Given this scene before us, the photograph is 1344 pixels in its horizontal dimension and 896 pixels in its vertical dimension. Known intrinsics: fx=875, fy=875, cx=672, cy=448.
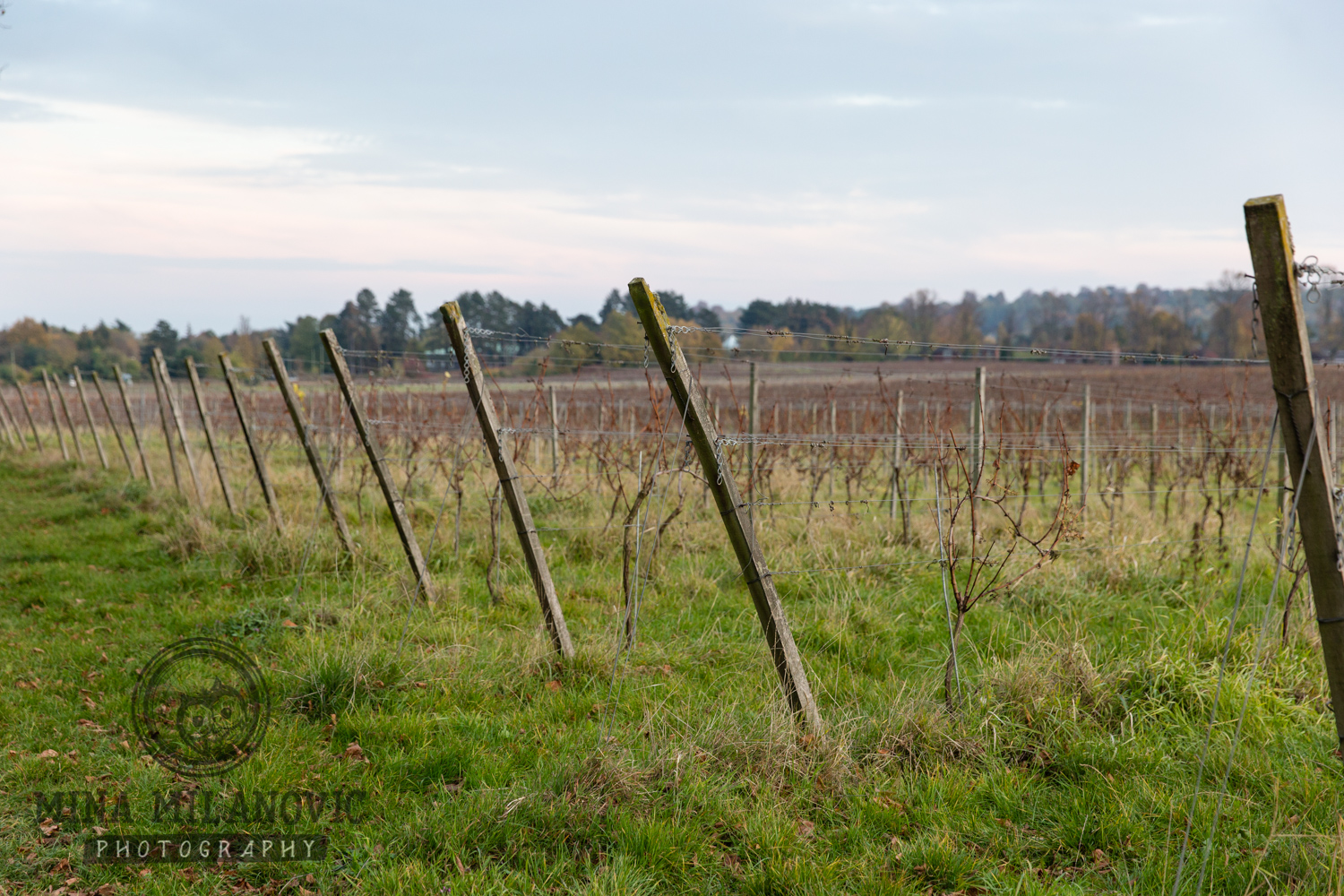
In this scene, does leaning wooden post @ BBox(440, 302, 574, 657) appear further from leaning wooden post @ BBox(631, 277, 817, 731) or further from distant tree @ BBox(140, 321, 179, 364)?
distant tree @ BBox(140, 321, 179, 364)

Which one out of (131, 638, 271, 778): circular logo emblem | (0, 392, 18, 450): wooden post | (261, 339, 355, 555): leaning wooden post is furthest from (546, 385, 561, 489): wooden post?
(0, 392, 18, 450): wooden post

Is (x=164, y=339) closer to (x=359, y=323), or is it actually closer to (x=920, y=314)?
(x=359, y=323)

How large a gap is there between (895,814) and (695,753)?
0.72 metres

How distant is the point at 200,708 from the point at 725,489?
2659 mm

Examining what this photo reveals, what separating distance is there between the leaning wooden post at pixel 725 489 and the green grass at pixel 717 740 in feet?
0.51

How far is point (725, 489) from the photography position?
326 cm

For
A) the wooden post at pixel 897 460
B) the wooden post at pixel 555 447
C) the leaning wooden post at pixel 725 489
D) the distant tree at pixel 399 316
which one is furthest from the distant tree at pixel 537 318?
the leaning wooden post at pixel 725 489

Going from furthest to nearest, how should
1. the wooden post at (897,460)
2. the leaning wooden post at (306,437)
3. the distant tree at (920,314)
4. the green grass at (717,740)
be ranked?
the distant tree at (920,314)
the wooden post at (897,460)
the leaning wooden post at (306,437)
the green grass at (717,740)

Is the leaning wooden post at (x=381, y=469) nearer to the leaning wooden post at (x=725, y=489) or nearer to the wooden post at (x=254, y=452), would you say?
the wooden post at (x=254, y=452)

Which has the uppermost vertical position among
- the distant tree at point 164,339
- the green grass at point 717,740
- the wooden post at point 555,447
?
the distant tree at point 164,339

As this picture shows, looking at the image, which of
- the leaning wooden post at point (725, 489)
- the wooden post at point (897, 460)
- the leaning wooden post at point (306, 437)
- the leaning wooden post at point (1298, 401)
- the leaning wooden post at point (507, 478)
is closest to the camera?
the leaning wooden post at point (1298, 401)

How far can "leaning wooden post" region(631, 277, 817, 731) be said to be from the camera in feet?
10.4

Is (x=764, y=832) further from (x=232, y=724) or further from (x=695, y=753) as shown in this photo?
(x=232, y=724)

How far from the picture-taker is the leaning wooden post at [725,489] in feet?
10.4
